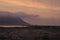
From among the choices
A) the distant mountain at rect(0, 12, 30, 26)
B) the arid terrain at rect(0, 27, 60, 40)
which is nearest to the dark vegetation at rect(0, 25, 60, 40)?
the arid terrain at rect(0, 27, 60, 40)

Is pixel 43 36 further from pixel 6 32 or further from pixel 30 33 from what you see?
pixel 6 32

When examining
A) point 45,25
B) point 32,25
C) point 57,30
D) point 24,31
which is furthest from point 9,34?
point 57,30

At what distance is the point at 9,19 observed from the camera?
3.62m

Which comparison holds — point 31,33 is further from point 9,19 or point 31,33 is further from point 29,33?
point 9,19

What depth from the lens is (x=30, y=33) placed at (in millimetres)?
4195

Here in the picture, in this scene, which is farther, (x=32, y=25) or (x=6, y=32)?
(x=6, y=32)

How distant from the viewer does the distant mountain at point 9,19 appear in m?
3.59

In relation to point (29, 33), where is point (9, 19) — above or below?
above

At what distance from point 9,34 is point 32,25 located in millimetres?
759

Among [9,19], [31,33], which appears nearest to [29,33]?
[31,33]

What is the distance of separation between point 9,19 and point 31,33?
87 cm

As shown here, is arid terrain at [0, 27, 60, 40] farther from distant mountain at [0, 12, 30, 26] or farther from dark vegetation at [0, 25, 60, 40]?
A: distant mountain at [0, 12, 30, 26]

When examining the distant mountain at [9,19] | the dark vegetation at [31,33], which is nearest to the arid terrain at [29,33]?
the dark vegetation at [31,33]

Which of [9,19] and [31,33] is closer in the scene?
[9,19]
